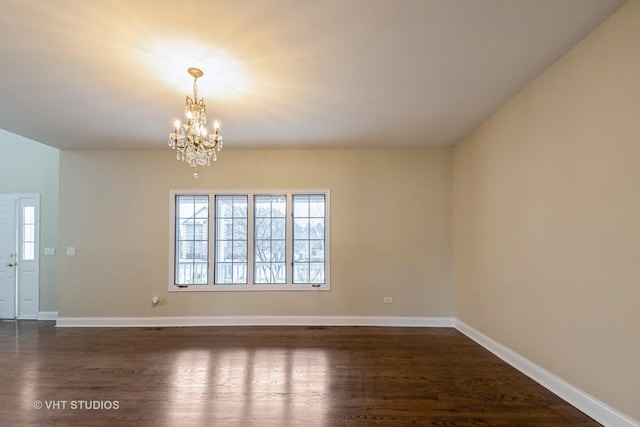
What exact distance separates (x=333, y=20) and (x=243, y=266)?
3703 millimetres

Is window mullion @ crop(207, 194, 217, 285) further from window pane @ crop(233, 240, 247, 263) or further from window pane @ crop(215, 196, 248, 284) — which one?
window pane @ crop(233, 240, 247, 263)

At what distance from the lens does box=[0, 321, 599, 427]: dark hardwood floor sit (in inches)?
89.4

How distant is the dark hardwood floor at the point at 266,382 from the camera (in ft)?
7.45

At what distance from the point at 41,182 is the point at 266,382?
5147 millimetres

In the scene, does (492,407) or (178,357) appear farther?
(178,357)

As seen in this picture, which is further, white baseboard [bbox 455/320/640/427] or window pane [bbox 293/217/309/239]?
window pane [bbox 293/217/309/239]

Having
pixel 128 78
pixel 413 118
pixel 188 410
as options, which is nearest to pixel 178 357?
pixel 188 410

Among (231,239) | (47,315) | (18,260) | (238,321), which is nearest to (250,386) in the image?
(238,321)

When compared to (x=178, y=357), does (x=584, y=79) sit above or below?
above

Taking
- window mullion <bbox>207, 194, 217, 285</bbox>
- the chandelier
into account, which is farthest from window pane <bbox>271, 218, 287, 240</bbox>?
the chandelier

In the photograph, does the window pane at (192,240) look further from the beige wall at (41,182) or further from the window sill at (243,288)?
the beige wall at (41,182)

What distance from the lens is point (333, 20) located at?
6.42 feet

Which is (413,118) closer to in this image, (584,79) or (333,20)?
(584,79)

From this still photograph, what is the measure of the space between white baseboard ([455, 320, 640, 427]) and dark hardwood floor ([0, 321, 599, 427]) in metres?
0.07
